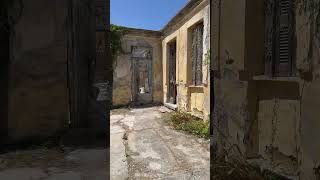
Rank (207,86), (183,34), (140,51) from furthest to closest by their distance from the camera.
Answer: (140,51), (183,34), (207,86)

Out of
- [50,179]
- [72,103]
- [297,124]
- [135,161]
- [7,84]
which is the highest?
[7,84]

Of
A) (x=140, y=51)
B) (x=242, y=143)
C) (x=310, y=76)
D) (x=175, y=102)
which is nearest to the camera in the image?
(x=310, y=76)

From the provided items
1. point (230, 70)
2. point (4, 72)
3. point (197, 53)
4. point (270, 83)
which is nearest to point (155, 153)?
point (230, 70)

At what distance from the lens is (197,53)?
22.3 ft

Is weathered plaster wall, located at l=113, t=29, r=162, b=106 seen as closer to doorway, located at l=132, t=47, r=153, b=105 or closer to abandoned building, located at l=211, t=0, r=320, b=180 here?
doorway, located at l=132, t=47, r=153, b=105

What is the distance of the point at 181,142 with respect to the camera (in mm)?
4746

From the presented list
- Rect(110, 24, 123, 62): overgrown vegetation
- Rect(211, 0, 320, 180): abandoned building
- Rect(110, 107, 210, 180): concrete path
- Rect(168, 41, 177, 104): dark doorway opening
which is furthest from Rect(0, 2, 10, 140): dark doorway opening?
Rect(110, 24, 123, 62): overgrown vegetation

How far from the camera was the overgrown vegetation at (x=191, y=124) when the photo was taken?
5.18m

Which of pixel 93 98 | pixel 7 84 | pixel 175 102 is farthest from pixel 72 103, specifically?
pixel 175 102

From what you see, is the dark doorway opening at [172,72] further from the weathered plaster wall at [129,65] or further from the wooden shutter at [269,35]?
the wooden shutter at [269,35]

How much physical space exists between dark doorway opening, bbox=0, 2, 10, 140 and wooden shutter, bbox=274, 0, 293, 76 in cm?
224

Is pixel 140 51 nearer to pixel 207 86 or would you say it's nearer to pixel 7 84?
pixel 207 86

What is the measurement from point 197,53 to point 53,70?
514 cm

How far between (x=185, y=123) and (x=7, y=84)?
14.8 ft
